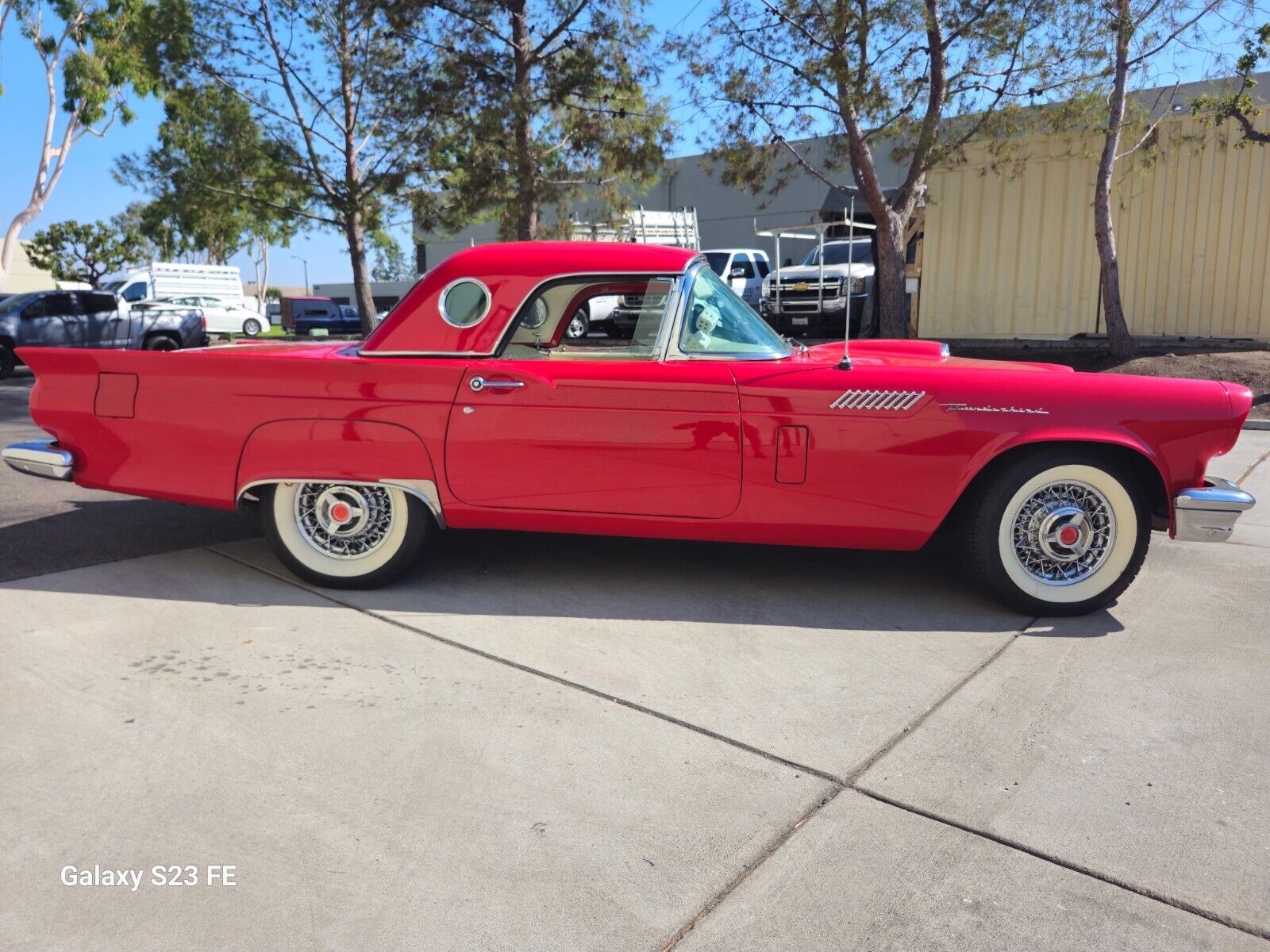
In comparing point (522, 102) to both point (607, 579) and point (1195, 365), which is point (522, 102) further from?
point (607, 579)

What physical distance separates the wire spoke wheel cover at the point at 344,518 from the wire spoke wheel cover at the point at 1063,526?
2553mm

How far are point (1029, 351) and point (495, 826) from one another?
12901mm

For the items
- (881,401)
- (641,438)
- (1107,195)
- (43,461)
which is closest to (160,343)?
(43,461)

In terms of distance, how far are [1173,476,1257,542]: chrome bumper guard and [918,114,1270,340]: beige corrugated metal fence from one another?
10.0 metres

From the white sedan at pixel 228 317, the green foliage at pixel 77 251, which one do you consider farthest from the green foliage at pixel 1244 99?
the green foliage at pixel 77 251

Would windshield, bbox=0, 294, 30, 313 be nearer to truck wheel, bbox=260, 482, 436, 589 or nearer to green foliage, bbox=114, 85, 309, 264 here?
green foliage, bbox=114, 85, 309, 264

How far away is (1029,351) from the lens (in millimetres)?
13586

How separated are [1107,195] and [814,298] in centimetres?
528

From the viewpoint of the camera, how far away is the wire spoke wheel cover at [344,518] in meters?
4.10

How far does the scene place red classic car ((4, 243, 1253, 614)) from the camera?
3766mm

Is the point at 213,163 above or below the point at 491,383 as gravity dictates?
above

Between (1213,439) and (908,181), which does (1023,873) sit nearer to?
(1213,439)

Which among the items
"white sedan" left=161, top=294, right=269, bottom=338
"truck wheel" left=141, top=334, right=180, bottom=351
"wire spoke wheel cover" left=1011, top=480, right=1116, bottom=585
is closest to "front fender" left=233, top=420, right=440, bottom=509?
"wire spoke wheel cover" left=1011, top=480, right=1116, bottom=585

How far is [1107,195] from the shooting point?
11.9 metres
